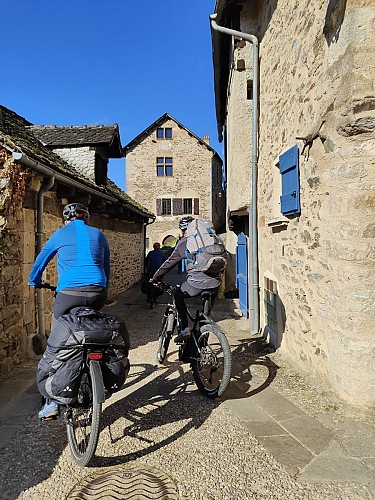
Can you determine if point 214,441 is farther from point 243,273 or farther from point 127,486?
point 243,273

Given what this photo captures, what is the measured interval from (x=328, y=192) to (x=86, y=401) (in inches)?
107

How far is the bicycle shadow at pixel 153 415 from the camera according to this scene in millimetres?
2764

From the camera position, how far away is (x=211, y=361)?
11.9ft

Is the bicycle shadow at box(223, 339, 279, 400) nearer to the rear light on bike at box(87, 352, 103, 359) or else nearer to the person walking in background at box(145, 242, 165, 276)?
the rear light on bike at box(87, 352, 103, 359)

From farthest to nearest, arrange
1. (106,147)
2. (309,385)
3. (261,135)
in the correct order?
(106,147), (261,135), (309,385)

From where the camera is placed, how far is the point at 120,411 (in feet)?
11.0

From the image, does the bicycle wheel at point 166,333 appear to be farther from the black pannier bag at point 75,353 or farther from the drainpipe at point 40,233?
the drainpipe at point 40,233

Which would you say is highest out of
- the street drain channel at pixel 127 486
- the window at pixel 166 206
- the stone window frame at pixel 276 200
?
the window at pixel 166 206

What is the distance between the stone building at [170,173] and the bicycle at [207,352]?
25130 mm

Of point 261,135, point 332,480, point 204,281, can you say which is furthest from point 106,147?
point 332,480

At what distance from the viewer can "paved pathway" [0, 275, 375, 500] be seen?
2.29 metres

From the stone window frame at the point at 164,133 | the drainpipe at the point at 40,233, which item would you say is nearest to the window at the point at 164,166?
the stone window frame at the point at 164,133

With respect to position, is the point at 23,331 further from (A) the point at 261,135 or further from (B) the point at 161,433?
(A) the point at 261,135

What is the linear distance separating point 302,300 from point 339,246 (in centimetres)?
114
